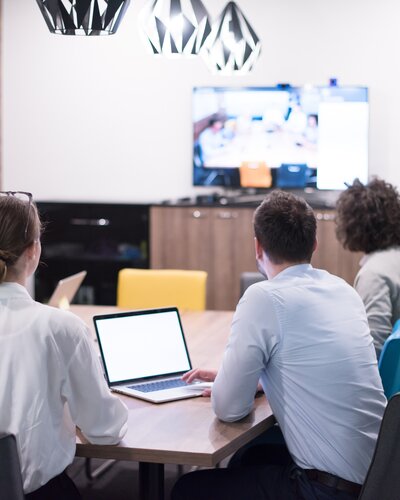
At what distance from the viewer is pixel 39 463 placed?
2.19m

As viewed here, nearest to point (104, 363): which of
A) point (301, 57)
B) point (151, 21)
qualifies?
point (151, 21)

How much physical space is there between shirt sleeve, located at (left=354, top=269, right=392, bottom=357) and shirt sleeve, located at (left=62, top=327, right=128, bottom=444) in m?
1.34

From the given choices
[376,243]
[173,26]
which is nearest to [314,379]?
[376,243]

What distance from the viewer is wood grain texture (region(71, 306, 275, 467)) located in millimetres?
2277

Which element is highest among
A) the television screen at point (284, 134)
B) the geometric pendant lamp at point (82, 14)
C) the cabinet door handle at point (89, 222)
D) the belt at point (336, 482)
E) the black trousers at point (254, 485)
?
the geometric pendant lamp at point (82, 14)

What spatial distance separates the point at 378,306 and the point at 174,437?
1.27m

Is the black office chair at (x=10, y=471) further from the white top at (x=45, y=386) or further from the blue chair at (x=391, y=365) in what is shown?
the blue chair at (x=391, y=365)

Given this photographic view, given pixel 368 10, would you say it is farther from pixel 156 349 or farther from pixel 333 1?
pixel 156 349

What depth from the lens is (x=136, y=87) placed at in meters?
6.78

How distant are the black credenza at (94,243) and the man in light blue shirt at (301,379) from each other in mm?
4040

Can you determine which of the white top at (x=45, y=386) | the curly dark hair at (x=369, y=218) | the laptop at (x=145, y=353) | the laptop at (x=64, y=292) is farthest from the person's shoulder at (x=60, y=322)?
the curly dark hair at (x=369, y=218)

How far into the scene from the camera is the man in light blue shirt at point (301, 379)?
239 centimetres

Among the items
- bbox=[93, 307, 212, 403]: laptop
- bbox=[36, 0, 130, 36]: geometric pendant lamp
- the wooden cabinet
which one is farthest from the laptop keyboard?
the wooden cabinet

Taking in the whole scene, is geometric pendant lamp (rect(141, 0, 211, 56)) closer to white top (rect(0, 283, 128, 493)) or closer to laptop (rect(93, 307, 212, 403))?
laptop (rect(93, 307, 212, 403))
